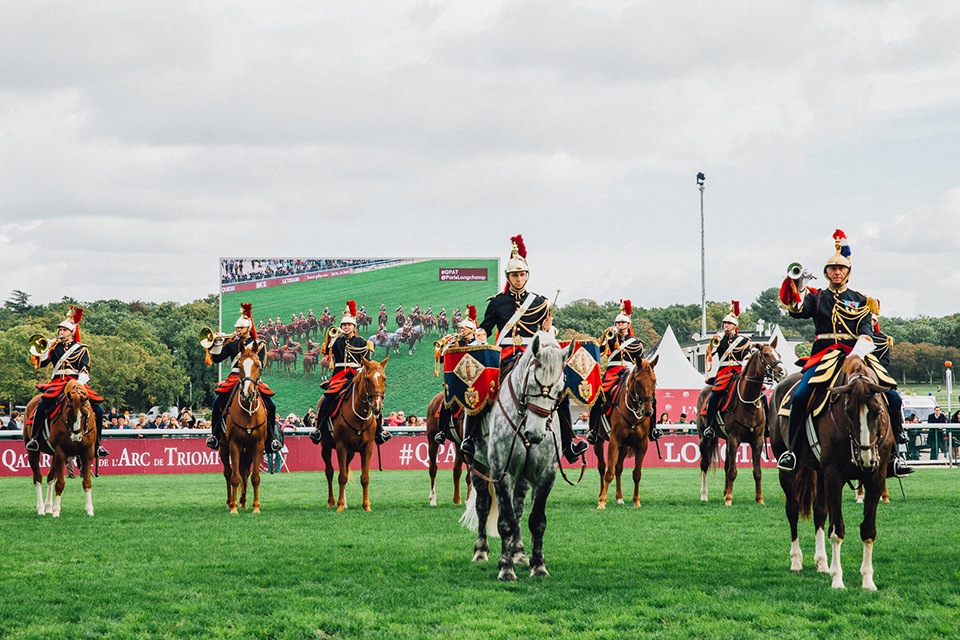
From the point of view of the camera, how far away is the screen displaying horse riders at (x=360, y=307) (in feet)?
144

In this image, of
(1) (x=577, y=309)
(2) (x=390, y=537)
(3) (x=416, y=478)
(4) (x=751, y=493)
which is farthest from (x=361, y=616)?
(1) (x=577, y=309)

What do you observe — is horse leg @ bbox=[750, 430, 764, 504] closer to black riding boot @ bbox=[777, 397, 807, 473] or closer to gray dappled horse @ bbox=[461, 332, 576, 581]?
black riding boot @ bbox=[777, 397, 807, 473]

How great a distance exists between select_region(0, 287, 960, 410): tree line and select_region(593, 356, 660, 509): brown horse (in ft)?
116

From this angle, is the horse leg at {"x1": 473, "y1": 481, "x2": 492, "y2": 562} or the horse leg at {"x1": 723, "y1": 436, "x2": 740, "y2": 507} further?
the horse leg at {"x1": 723, "y1": 436, "x2": 740, "y2": 507}

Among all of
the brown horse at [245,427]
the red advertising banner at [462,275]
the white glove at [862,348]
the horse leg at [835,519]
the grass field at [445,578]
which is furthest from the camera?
the red advertising banner at [462,275]

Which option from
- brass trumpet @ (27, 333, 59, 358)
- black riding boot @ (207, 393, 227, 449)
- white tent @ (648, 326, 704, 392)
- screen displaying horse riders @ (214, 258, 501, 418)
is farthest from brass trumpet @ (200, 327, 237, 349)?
white tent @ (648, 326, 704, 392)

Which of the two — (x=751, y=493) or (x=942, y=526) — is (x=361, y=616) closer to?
(x=942, y=526)

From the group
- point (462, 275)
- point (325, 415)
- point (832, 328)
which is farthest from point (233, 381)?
point (462, 275)

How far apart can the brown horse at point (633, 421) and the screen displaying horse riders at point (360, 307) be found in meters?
25.1

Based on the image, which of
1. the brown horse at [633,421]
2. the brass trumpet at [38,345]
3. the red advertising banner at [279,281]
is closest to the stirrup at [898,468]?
the brown horse at [633,421]

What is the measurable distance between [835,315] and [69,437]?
12716 millimetres

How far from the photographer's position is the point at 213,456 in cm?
2995

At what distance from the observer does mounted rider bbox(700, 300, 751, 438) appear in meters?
18.2

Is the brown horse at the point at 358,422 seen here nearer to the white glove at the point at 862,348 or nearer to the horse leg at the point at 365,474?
the horse leg at the point at 365,474
